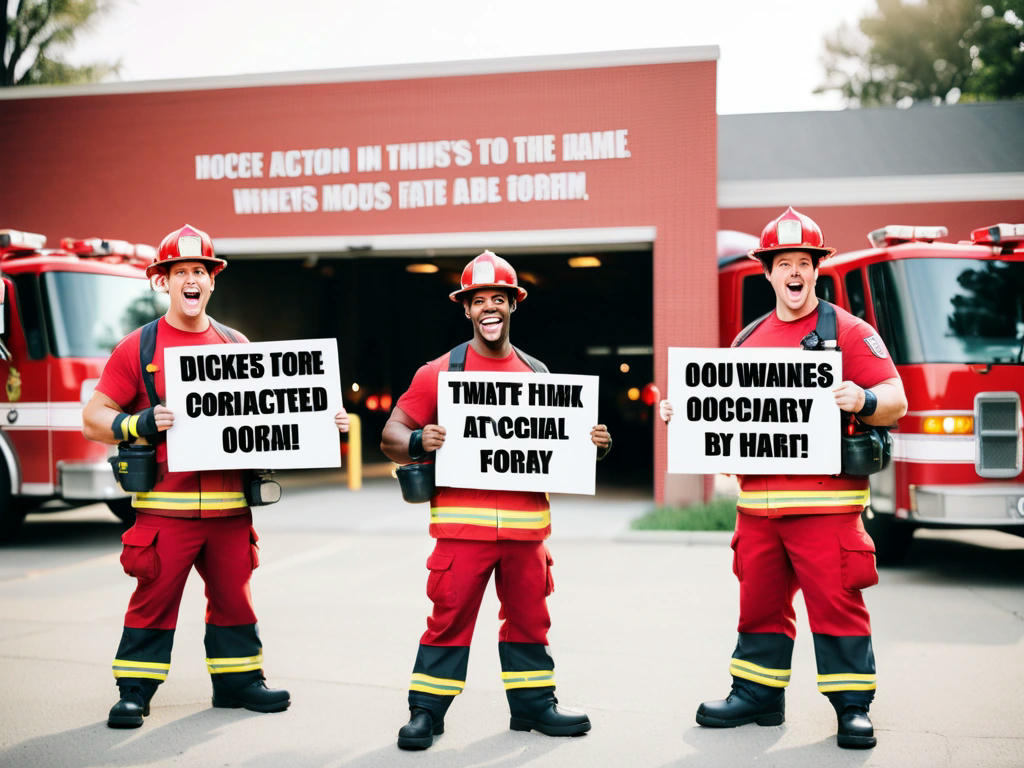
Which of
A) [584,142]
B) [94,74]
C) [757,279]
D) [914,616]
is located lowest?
[914,616]

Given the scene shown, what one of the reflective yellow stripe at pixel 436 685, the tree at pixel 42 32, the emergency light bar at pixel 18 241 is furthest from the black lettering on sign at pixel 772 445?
the tree at pixel 42 32

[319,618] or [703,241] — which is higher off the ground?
[703,241]

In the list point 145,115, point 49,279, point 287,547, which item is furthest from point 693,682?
point 145,115

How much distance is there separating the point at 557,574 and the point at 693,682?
10.6 feet

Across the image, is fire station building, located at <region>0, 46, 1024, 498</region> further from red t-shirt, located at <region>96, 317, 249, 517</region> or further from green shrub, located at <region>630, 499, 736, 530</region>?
red t-shirt, located at <region>96, 317, 249, 517</region>

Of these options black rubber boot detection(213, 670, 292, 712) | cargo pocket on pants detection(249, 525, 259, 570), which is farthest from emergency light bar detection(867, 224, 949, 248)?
black rubber boot detection(213, 670, 292, 712)

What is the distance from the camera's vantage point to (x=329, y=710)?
193 inches

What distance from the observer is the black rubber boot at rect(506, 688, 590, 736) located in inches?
178

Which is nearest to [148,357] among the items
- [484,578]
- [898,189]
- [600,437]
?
[484,578]

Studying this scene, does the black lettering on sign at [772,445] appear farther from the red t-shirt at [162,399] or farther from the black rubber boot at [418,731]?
the red t-shirt at [162,399]

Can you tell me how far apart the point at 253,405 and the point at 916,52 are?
151 ft

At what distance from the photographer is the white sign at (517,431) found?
176 inches

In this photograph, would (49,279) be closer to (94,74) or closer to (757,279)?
(757,279)

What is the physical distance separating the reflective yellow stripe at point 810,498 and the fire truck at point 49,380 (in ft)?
23.1
